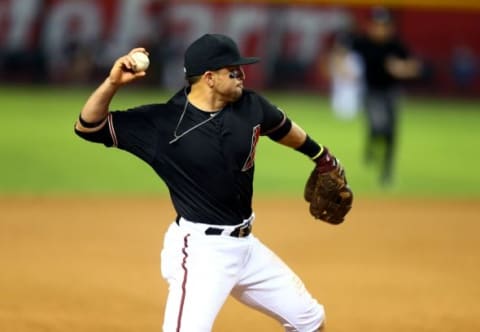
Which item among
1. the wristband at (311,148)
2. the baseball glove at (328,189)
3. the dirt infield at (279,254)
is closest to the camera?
the wristband at (311,148)

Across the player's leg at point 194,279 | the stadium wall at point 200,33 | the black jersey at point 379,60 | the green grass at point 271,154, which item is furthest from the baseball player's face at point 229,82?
the stadium wall at point 200,33

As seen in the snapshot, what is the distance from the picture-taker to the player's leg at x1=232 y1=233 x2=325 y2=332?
5.61m

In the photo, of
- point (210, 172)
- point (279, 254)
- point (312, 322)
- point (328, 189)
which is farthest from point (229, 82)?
point (279, 254)

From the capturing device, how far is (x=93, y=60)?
80.8 feet

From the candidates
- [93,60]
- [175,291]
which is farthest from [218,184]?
[93,60]

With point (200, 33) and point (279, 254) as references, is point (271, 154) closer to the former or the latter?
point (279, 254)

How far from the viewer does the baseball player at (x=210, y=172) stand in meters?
5.46

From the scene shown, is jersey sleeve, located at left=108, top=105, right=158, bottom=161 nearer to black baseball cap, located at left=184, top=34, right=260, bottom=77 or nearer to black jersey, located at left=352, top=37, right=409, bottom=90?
black baseball cap, located at left=184, top=34, right=260, bottom=77

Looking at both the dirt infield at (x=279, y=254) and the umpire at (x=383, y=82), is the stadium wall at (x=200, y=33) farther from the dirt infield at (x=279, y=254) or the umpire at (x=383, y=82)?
the dirt infield at (x=279, y=254)

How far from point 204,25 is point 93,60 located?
2830 millimetres

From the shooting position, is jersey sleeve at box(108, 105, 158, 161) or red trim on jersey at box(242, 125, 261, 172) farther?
red trim on jersey at box(242, 125, 261, 172)

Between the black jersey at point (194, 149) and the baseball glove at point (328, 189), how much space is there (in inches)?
27.7

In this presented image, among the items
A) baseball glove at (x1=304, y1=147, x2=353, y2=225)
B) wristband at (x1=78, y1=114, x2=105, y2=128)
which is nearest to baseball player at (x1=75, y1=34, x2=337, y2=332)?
wristband at (x1=78, y1=114, x2=105, y2=128)

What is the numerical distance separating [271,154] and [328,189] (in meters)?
11.0
